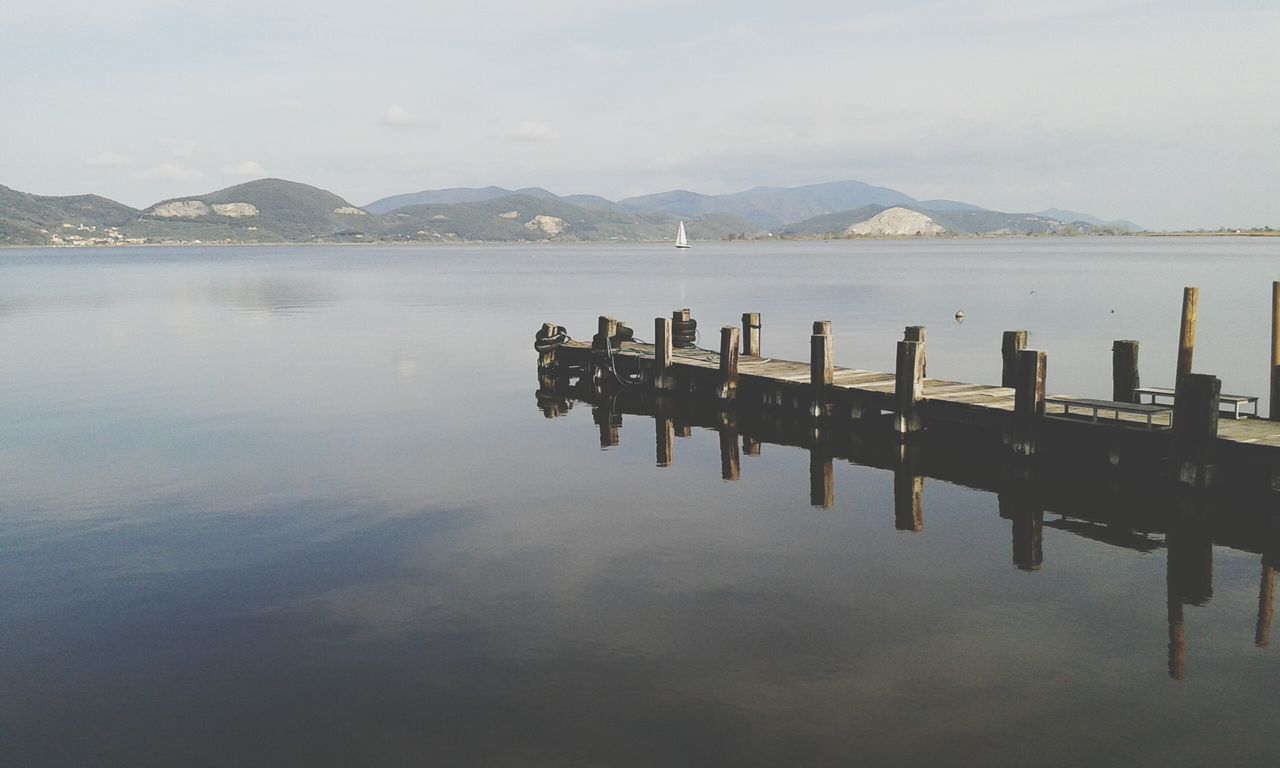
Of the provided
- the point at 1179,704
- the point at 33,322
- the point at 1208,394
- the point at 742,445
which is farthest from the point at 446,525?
the point at 33,322

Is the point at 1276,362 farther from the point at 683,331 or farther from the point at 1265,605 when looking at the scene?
the point at 683,331

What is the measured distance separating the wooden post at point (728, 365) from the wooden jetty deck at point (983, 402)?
0.03m

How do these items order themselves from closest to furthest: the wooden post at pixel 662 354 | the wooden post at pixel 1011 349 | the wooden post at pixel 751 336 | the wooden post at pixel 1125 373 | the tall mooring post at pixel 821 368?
the wooden post at pixel 1125 373 → the wooden post at pixel 1011 349 → the tall mooring post at pixel 821 368 → the wooden post at pixel 662 354 → the wooden post at pixel 751 336

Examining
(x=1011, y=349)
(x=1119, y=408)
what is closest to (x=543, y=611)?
(x=1119, y=408)

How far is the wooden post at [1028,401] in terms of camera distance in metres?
19.4

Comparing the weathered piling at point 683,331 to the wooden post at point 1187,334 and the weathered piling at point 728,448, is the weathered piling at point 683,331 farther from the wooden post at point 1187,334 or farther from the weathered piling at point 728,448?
the wooden post at point 1187,334

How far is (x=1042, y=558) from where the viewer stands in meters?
15.7

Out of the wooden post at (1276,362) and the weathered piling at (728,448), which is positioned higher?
the wooden post at (1276,362)

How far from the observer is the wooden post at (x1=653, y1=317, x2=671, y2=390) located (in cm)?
3158

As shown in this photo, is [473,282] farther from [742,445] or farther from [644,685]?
[644,685]

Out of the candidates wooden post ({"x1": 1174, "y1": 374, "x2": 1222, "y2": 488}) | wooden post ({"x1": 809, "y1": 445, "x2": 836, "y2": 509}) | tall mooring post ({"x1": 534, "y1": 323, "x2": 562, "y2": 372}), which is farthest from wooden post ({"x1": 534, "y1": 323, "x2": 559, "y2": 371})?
wooden post ({"x1": 1174, "y1": 374, "x2": 1222, "y2": 488})

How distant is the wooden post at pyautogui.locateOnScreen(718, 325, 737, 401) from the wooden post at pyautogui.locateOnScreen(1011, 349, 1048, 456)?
9.91 meters

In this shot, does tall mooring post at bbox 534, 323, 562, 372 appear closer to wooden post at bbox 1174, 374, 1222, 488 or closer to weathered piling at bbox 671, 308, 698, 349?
weathered piling at bbox 671, 308, 698, 349

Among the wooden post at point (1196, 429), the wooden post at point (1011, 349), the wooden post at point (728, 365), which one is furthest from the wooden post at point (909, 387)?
the wooden post at point (728, 365)
